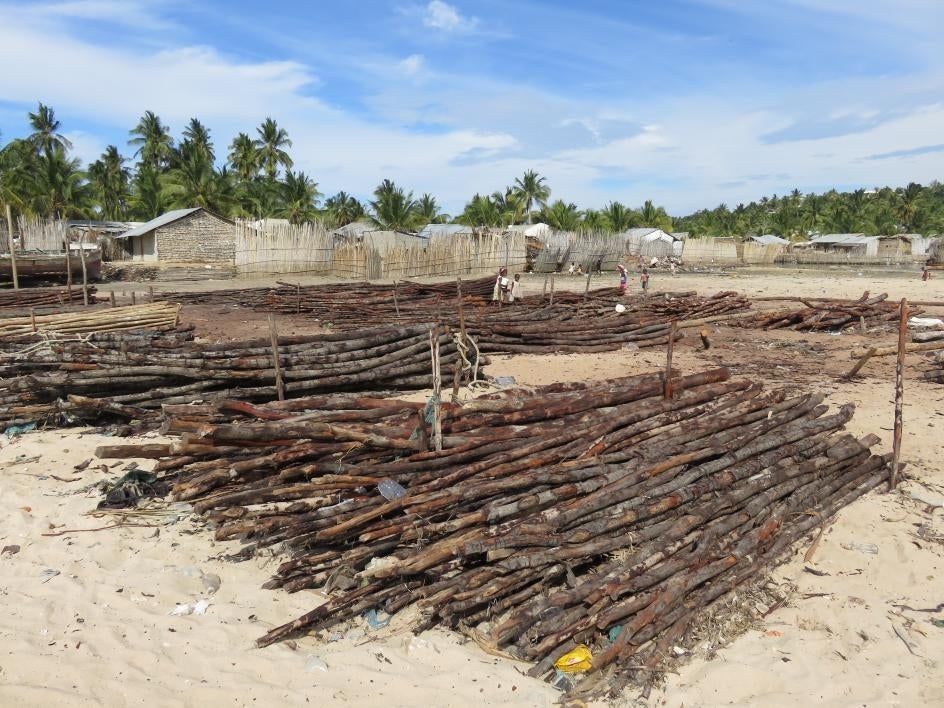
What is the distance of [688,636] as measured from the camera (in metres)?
3.46

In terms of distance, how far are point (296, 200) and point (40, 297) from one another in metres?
23.6

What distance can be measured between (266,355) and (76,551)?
9.38 feet

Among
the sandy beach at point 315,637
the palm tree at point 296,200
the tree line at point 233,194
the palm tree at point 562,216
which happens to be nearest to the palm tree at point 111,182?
the tree line at point 233,194

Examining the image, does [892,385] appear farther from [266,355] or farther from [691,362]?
[266,355]

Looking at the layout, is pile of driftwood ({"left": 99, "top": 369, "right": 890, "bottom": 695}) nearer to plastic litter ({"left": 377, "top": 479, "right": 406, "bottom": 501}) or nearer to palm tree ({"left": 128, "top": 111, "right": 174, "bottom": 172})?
plastic litter ({"left": 377, "top": 479, "right": 406, "bottom": 501})

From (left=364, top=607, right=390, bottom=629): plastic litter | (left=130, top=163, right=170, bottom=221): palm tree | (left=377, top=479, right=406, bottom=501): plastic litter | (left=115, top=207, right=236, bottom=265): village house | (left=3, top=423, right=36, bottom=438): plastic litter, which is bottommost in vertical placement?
(left=364, top=607, right=390, bottom=629): plastic litter

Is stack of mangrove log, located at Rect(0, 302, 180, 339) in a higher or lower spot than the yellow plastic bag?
higher

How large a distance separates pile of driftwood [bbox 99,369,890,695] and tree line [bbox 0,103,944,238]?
30.6 m

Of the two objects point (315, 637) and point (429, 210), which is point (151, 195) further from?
point (315, 637)

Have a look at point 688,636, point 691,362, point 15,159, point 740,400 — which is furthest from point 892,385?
point 15,159

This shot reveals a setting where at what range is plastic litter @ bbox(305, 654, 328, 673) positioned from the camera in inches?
124

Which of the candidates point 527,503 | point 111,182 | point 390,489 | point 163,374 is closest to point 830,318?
point 527,503

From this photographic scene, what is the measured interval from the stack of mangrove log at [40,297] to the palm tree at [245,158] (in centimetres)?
3162

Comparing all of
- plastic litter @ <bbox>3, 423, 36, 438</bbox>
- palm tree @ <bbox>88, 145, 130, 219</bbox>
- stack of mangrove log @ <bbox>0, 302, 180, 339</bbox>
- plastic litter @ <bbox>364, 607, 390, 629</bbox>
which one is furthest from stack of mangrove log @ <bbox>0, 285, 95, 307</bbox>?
palm tree @ <bbox>88, 145, 130, 219</bbox>
